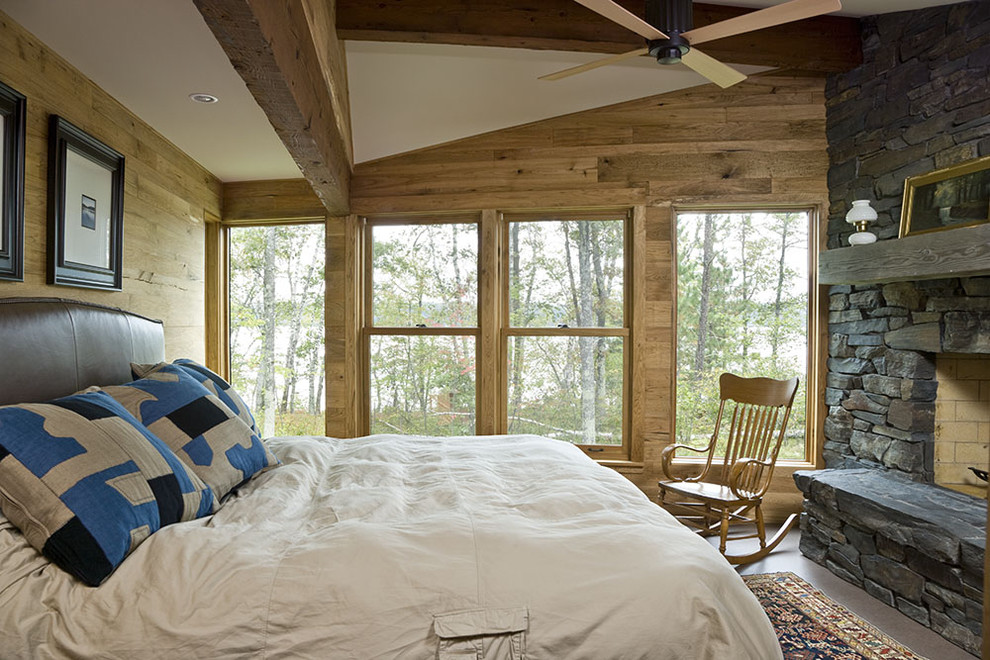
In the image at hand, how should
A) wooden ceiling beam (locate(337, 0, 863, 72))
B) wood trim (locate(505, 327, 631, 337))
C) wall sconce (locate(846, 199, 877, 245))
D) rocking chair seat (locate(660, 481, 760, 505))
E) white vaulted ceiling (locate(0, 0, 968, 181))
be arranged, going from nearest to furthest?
white vaulted ceiling (locate(0, 0, 968, 181)) < wooden ceiling beam (locate(337, 0, 863, 72)) < rocking chair seat (locate(660, 481, 760, 505)) < wall sconce (locate(846, 199, 877, 245)) < wood trim (locate(505, 327, 631, 337))

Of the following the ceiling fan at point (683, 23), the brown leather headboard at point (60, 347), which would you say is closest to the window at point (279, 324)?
the brown leather headboard at point (60, 347)

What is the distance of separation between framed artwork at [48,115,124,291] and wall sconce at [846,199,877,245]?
3.67 meters

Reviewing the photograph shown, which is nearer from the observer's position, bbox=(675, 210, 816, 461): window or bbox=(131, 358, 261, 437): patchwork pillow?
bbox=(131, 358, 261, 437): patchwork pillow

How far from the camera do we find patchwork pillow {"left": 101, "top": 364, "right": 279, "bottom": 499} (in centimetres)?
190

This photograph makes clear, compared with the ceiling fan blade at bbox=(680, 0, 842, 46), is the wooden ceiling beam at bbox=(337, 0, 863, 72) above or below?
above

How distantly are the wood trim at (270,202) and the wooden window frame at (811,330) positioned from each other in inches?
95.8

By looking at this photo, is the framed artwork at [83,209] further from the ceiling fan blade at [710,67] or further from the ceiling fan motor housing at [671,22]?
the ceiling fan blade at [710,67]

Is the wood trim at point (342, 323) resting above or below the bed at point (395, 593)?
above

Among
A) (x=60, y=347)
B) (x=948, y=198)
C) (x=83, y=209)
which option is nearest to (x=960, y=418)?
(x=948, y=198)

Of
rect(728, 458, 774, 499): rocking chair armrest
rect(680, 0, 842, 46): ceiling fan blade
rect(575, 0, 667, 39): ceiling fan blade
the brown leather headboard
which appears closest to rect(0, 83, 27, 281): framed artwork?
the brown leather headboard

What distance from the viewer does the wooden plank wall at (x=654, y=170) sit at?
387 centimetres

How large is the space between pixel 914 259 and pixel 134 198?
12.2ft

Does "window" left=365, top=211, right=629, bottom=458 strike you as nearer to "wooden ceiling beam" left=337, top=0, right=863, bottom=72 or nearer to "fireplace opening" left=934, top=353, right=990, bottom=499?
"wooden ceiling beam" left=337, top=0, right=863, bottom=72

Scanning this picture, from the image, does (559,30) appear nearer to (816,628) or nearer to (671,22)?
(671,22)
